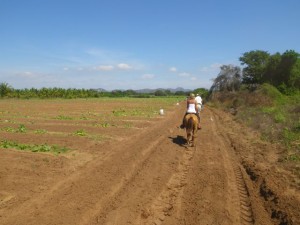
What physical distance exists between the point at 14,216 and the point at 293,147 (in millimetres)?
10829

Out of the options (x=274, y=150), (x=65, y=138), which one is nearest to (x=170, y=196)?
(x=274, y=150)

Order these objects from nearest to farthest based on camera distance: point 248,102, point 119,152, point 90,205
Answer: point 90,205 < point 119,152 < point 248,102

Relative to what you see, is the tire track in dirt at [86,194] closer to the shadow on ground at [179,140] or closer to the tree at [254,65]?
the shadow on ground at [179,140]

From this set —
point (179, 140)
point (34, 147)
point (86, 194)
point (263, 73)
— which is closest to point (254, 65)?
point (263, 73)

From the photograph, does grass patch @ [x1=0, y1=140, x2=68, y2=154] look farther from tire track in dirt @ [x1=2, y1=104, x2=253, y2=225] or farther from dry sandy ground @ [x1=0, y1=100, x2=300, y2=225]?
tire track in dirt @ [x1=2, y1=104, x2=253, y2=225]

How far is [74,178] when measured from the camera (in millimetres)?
8891

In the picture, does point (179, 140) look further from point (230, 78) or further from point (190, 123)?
point (230, 78)

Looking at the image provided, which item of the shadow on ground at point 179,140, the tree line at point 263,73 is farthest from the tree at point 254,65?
the shadow on ground at point 179,140

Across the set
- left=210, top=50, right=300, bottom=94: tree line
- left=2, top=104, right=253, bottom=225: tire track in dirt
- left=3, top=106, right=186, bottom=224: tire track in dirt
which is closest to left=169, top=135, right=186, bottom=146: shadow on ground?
left=2, top=104, right=253, bottom=225: tire track in dirt

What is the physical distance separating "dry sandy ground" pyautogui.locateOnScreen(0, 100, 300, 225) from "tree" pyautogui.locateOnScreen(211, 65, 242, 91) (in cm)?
4548

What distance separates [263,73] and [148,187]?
5282 centimetres

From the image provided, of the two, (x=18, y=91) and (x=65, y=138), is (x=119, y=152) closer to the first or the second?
(x=65, y=138)

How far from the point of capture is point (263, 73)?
56625mm

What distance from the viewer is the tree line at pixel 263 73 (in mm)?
45406
